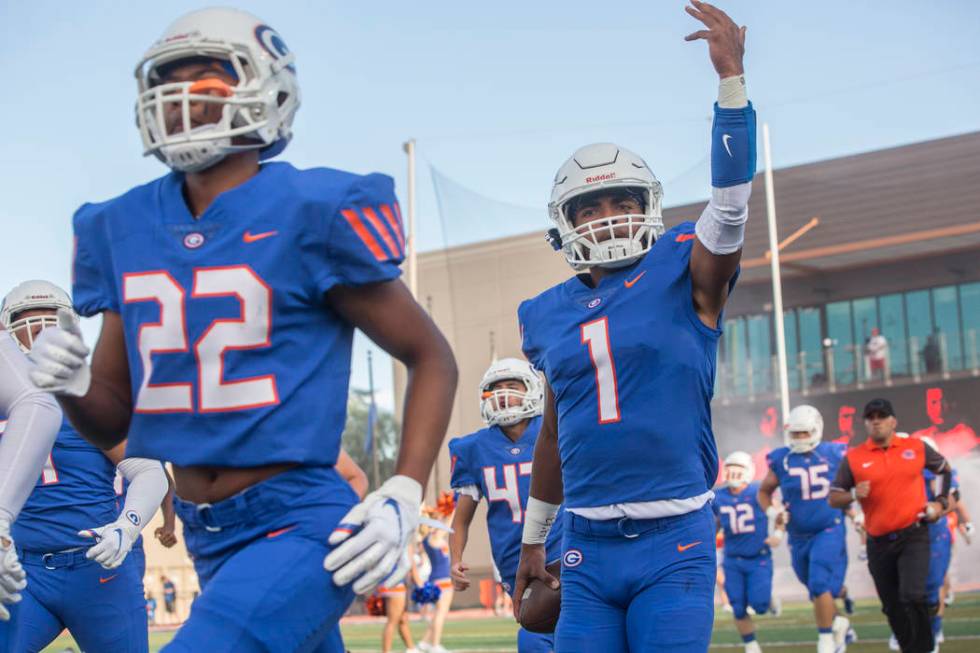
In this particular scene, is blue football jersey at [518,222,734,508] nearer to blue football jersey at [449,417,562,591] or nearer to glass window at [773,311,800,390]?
blue football jersey at [449,417,562,591]

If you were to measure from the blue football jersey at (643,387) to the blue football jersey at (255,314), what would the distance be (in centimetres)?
167

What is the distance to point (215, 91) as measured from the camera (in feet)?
10.5

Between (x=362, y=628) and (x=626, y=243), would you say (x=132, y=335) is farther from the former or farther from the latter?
(x=362, y=628)

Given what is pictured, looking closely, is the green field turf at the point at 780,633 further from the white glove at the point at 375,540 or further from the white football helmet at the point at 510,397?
the white glove at the point at 375,540

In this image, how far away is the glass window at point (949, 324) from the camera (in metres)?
28.6

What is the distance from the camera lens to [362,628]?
78.9 feet

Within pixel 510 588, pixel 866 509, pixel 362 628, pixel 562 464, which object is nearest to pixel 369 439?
pixel 362 628

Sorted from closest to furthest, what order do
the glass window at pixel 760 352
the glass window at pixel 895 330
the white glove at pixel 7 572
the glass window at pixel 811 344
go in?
the white glove at pixel 7 572 < the glass window at pixel 895 330 < the glass window at pixel 760 352 < the glass window at pixel 811 344

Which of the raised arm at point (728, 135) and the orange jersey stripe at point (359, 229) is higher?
the raised arm at point (728, 135)

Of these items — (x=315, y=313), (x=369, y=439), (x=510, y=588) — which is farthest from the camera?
(x=369, y=439)

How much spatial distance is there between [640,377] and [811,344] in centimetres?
2706

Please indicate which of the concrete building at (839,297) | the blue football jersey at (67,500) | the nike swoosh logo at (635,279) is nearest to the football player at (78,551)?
the blue football jersey at (67,500)

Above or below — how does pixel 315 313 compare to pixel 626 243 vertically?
below

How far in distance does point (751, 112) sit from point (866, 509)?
282 inches
